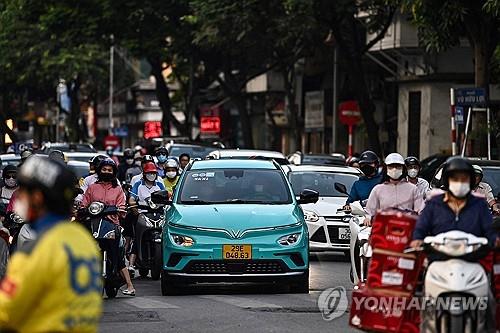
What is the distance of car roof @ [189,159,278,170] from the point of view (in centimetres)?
1734

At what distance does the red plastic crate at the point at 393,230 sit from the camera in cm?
1018

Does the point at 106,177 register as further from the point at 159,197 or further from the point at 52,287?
the point at 52,287

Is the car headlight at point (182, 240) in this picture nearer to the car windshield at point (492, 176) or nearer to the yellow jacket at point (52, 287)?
the car windshield at point (492, 176)

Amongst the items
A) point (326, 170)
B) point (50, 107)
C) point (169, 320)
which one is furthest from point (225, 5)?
point (50, 107)

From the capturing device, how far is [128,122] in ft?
307

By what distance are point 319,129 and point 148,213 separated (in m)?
37.6

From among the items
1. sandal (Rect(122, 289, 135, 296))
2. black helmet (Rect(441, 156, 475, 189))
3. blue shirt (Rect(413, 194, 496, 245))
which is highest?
black helmet (Rect(441, 156, 475, 189))

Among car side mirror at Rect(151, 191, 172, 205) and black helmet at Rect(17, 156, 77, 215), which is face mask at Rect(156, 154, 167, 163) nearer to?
car side mirror at Rect(151, 191, 172, 205)

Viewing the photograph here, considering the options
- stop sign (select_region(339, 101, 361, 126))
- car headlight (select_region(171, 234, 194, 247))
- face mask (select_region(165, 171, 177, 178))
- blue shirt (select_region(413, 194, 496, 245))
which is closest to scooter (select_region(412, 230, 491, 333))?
blue shirt (select_region(413, 194, 496, 245))

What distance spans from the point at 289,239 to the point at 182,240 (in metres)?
1.21

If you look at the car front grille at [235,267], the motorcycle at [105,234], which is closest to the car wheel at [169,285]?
the car front grille at [235,267]

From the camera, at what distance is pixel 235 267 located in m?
15.8

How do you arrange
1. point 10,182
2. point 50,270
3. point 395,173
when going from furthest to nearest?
point 10,182 < point 395,173 < point 50,270

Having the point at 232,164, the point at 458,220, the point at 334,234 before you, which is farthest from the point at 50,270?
the point at 334,234
